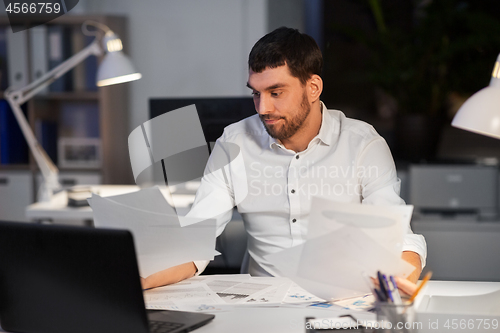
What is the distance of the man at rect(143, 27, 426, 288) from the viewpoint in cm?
139

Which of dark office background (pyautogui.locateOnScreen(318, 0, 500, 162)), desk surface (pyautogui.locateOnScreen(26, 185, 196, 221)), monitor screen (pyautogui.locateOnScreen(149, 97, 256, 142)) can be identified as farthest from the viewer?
dark office background (pyautogui.locateOnScreen(318, 0, 500, 162))

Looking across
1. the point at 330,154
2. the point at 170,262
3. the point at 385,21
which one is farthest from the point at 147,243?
the point at 385,21

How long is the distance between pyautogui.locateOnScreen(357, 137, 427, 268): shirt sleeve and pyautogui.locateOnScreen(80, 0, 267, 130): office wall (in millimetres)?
1649

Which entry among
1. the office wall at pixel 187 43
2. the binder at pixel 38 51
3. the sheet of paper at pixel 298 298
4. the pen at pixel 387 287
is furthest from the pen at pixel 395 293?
the binder at pixel 38 51

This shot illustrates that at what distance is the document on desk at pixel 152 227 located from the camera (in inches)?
40.4

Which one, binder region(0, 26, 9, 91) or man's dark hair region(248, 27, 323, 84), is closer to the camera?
man's dark hair region(248, 27, 323, 84)

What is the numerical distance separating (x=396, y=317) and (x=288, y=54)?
2.70ft

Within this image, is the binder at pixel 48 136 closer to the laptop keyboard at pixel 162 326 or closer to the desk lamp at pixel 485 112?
the laptop keyboard at pixel 162 326

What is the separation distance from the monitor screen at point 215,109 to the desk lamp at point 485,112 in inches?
29.8

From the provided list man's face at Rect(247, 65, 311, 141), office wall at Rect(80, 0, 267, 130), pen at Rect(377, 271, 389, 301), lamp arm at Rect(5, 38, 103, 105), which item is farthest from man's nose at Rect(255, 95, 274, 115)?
office wall at Rect(80, 0, 267, 130)

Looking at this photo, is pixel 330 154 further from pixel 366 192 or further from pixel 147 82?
pixel 147 82

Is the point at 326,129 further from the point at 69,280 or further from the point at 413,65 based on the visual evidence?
the point at 413,65

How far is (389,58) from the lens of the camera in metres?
2.82

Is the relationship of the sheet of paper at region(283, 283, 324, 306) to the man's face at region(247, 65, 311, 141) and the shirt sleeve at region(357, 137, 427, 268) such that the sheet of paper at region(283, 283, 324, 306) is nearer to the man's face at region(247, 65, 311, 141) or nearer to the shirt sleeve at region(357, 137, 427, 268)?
the shirt sleeve at region(357, 137, 427, 268)
